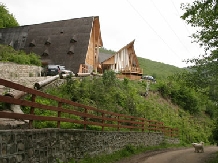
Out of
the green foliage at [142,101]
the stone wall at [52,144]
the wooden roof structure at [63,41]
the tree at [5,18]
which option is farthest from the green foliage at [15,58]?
the tree at [5,18]

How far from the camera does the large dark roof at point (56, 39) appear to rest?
31.9m

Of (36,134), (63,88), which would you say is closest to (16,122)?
(36,134)

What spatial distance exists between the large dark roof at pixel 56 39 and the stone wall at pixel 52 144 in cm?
1977

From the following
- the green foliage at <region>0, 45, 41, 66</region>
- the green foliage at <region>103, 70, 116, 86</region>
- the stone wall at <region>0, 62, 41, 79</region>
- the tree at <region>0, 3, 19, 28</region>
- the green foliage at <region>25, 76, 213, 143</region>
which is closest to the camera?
the green foliage at <region>25, 76, 213, 143</region>

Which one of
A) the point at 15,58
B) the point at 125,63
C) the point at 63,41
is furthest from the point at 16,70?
the point at 125,63

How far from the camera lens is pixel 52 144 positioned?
271 inches

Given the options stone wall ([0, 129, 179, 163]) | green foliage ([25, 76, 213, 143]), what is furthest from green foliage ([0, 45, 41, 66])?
stone wall ([0, 129, 179, 163])

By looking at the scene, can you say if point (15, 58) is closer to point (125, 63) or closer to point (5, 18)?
point (125, 63)

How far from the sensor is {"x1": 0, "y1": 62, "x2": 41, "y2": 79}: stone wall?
67.5 feet

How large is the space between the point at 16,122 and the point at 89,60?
28026 mm

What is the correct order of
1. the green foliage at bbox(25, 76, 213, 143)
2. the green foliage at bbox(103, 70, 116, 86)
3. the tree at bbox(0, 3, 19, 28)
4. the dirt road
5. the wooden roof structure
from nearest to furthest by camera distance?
1. the dirt road
2. the green foliage at bbox(25, 76, 213, 143)
3. the green foliage at bbox(103, 70, 116, 86)
4. the wooden roof structure
5. the tree at bbox(0, 3, 19, 28)

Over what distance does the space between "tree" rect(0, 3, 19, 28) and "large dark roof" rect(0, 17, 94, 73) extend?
26.4ft

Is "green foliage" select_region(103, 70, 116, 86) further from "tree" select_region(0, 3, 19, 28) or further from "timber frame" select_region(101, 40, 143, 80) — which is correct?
"tree" select_region(0, 3, 19, 28)

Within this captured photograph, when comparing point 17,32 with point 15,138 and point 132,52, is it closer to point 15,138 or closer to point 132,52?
point 132,52
